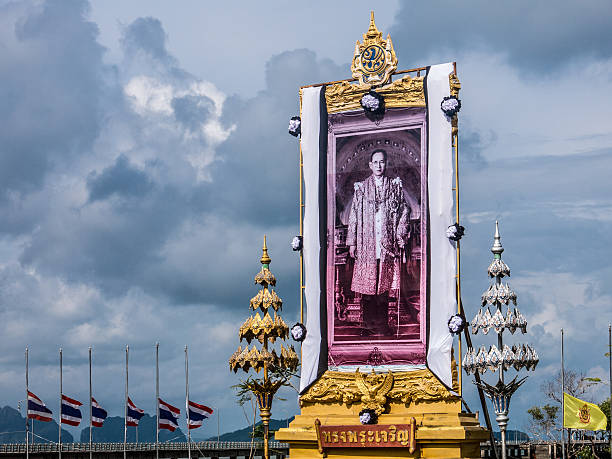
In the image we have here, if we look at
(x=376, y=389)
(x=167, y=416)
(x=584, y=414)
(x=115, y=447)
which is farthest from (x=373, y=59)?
(x=115, y=447)

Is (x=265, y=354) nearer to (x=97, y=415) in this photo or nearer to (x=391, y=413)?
(x=391, y=413)

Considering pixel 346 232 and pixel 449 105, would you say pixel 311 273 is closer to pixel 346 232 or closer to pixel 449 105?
pixel 346 232

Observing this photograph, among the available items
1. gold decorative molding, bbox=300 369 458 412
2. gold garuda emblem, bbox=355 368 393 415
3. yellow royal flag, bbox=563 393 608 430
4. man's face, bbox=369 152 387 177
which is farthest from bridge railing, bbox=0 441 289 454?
man's face, bbox=369 152 387 177

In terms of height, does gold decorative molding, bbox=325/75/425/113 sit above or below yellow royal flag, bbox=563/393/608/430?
above

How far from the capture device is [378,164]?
137 ft

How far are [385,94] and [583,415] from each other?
20.1 metres

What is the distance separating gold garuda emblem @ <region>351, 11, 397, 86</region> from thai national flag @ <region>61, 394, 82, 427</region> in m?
28.1

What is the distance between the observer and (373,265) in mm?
41344

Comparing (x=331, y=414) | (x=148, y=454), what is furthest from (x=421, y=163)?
(x=148, y=454)

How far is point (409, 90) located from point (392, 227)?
17.7ft

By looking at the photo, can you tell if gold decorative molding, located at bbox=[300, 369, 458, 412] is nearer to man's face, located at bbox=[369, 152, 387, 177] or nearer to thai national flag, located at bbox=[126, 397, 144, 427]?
man's face, located at bbox=[369, 152, 387, 177]

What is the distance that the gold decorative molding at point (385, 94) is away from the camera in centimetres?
4159

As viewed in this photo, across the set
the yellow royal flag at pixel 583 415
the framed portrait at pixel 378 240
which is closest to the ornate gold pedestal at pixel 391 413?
the framed portrait at pixel 378 240

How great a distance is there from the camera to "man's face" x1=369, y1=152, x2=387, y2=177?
137 feet
